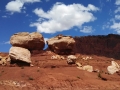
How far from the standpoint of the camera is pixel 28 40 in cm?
3581

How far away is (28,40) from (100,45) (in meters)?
46.0

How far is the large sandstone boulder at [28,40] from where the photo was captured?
116ft

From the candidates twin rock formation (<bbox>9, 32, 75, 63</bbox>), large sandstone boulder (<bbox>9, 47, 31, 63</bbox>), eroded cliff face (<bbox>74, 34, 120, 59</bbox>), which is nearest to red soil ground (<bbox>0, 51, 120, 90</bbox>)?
large sandstone boulder (<bbox>9, 47, 31, 63</bbox>)

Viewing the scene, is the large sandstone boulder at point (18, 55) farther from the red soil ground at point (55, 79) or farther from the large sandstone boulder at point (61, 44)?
the large sandstone boulder at point (61, 44)

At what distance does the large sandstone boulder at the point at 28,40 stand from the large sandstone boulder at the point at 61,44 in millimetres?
2216

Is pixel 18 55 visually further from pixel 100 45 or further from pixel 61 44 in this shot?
pixel 100 45

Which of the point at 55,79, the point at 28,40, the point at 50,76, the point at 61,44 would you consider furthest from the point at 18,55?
the point at 61,44

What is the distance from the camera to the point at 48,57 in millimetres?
34875

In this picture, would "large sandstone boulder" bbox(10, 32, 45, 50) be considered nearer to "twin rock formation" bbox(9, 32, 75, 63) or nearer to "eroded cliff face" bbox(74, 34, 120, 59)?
"twin rock formation" bbox(9, 32, 75, 63)

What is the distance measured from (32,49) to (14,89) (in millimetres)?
17466

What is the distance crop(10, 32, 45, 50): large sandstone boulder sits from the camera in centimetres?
3538

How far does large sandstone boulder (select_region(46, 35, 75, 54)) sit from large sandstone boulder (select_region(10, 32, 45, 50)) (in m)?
2.22

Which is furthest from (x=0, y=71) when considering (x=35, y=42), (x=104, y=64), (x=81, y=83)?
(x=104, y=64)

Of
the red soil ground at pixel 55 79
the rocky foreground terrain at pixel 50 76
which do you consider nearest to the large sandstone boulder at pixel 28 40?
the rocky foreground terrain at pixel 50 76
